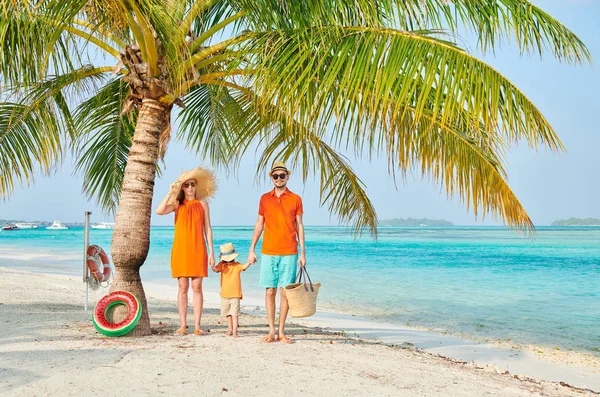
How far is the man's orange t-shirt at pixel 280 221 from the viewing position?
16.3 feet

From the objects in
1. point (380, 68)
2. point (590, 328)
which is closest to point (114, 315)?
point (380, 68)

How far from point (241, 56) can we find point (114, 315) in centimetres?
266

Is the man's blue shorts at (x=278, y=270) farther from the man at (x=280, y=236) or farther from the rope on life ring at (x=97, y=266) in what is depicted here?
the rope on life ring at (x=97, y=266)

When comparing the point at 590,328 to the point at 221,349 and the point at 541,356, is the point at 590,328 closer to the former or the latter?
the point at 541,356

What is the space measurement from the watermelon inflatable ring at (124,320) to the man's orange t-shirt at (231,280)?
82 centimetres

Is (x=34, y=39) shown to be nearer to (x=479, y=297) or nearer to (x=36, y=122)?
(x=36, y=122)

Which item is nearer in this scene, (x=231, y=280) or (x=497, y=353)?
(x=231, y=280)

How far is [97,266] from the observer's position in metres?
7.06

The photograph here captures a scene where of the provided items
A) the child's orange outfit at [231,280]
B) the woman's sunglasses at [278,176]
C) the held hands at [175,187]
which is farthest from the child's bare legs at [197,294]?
the woman's sunglasses at [278,176]

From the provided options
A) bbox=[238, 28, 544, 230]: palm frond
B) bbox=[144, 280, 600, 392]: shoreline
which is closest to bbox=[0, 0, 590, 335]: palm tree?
bbox=[238, 28, 544, 230]: palm frond

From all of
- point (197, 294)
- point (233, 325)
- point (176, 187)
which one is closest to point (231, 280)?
point (197, 294)

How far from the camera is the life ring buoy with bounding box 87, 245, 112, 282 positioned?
6996 mm

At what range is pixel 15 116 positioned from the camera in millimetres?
6730

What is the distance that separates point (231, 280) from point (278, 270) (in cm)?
49
